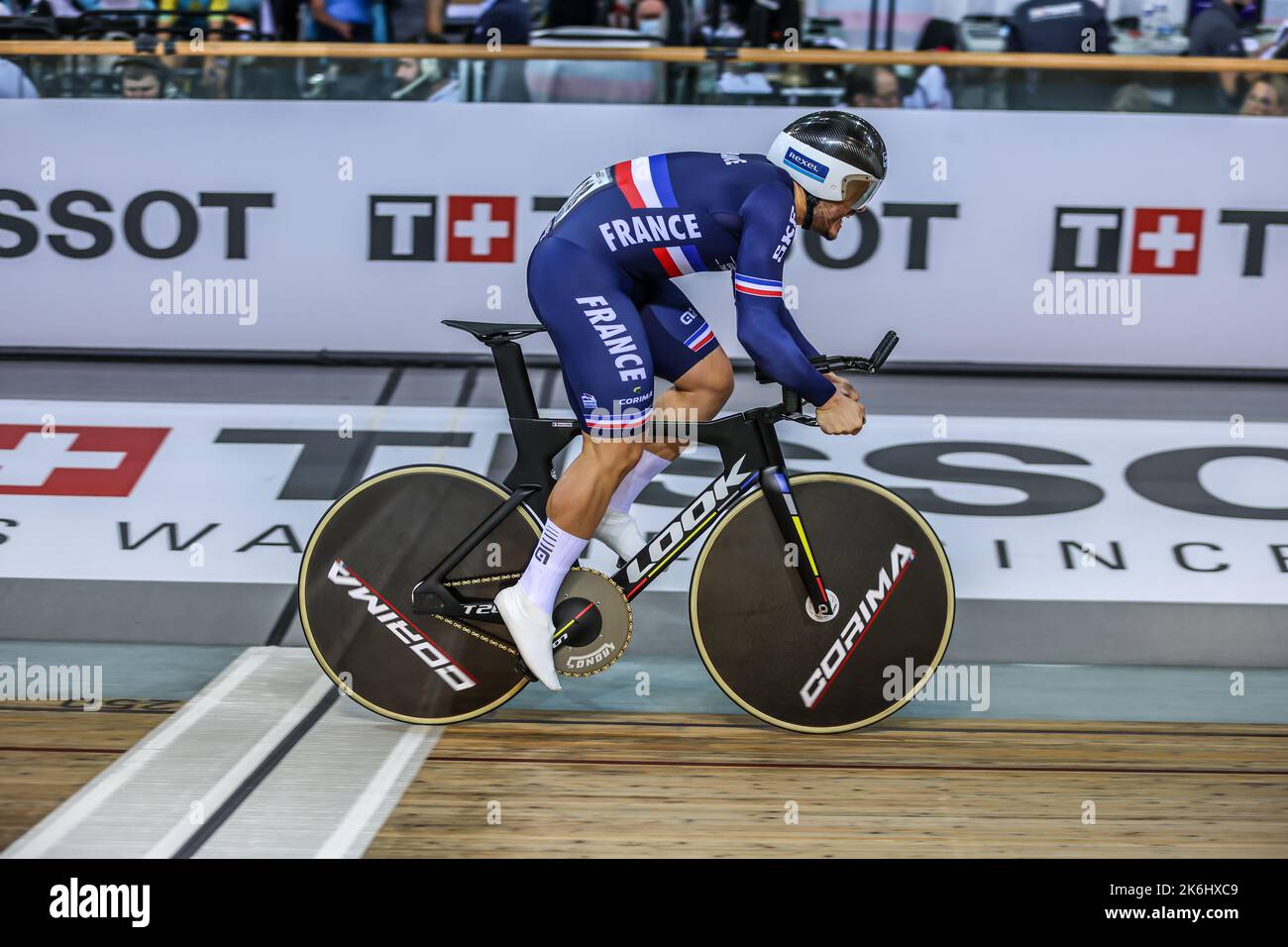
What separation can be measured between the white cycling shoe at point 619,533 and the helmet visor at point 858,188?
2.97 ft

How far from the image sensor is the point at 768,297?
2883mm

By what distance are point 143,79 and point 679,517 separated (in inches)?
148

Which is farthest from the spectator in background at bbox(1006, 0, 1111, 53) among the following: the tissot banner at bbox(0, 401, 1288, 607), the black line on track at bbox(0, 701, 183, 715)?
the black line on track at bbox(0, 701, 183, 715)

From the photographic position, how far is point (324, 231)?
5648 mm

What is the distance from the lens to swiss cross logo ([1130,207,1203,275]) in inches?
222

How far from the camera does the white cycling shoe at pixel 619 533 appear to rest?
3250mm

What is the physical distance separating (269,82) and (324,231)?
68 centimetres

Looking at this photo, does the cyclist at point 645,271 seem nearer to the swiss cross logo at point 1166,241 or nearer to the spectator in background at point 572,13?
the swiss cross logo at point 1166,241

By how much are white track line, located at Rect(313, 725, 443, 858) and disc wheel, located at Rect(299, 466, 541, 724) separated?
65 millimetres

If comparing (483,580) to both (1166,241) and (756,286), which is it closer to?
(756,286)

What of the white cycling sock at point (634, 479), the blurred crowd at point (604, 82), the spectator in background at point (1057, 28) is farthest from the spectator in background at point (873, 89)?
the white cycling sock at point (634, 479)

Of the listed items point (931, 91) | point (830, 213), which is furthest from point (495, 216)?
point (830, 213)

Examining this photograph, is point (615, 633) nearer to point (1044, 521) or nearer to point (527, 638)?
point (527, 638)

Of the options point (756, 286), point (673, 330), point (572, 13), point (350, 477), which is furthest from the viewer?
point (572, 13)
